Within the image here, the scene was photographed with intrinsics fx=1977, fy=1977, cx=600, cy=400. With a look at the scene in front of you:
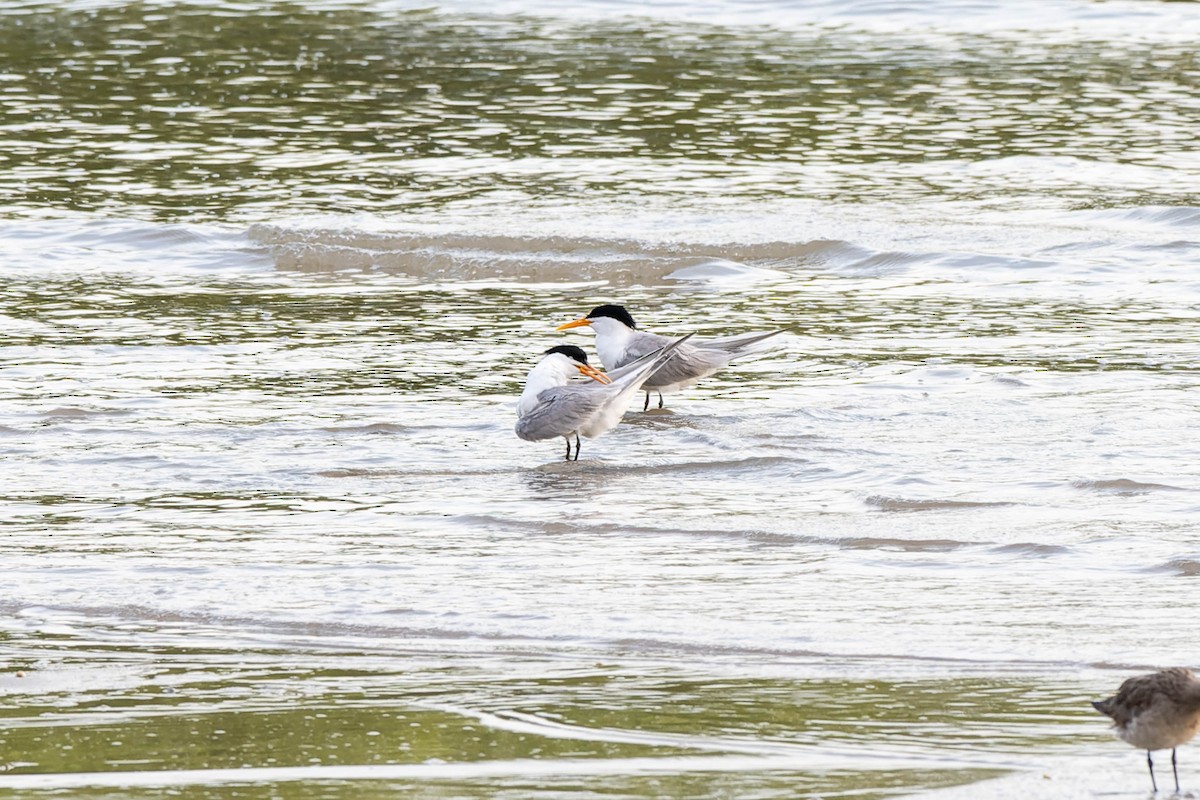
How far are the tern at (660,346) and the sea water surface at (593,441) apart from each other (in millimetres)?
227

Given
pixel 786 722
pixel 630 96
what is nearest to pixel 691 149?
pixel 630 96

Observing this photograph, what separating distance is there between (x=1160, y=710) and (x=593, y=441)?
528 centimetres

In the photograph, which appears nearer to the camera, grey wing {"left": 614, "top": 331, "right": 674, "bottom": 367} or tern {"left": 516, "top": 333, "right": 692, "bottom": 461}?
tern {"left": 516, "top": 333, "right": 692, "bottom": 461}

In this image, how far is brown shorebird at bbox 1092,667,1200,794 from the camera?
14.8 ft

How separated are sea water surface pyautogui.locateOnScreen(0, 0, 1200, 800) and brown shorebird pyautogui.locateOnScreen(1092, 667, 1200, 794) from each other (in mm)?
156

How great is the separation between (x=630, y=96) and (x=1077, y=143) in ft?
15.2

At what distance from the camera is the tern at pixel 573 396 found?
8672 millimetres

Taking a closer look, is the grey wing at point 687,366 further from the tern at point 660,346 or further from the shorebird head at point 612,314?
the shorebird head at point 612,314

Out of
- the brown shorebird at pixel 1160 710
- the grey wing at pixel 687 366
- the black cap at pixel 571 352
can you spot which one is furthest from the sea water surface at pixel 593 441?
the black cap at pixel 571 352

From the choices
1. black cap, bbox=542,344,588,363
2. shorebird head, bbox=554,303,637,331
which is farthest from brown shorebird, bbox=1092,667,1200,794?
shorebird head, bbox=554,303,637,331

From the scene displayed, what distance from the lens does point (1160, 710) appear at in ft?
14.8

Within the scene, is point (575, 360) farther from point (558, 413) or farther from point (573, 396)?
point (558, 413)

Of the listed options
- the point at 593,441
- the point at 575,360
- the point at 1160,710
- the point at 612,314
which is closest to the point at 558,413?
the point at 575,360

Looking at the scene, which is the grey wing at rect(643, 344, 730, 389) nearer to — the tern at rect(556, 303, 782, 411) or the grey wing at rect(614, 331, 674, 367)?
the tern at rect(556, 303, 782, 411)
